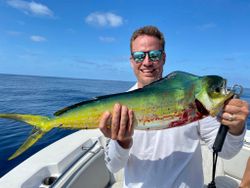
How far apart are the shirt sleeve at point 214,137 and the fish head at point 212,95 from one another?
1.56ft

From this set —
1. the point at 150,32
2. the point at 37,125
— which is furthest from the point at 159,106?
the point at 150,32

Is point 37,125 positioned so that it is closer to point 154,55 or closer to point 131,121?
point 131,121

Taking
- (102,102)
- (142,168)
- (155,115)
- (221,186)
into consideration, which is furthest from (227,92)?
(221,186)

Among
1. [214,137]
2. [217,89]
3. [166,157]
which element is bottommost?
[166,157]

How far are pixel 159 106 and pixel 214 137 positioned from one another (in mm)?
903

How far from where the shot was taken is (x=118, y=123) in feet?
6.09

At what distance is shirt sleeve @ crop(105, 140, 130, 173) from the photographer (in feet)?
7.09

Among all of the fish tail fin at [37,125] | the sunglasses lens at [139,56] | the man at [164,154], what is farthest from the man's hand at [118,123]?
the sunglasses lens at [139,56]

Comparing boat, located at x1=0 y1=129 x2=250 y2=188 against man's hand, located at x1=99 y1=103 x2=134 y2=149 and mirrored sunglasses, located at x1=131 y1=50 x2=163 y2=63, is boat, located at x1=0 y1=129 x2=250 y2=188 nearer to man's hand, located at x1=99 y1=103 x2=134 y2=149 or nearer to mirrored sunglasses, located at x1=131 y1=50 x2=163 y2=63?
man's hand, located at x1=99 y1=103 x2=134 y2=149

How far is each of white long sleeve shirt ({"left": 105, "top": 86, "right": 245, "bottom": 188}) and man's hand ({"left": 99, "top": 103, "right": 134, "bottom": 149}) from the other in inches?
10.6

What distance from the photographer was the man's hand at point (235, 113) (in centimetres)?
166

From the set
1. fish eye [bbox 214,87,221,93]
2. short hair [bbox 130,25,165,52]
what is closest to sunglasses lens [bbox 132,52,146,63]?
short hair [bbox 130,25,165,52]

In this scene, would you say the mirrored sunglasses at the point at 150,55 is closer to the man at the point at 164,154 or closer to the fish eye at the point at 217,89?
→ the man at the point at 164,154

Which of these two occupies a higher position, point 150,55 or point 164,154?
point 150,55
